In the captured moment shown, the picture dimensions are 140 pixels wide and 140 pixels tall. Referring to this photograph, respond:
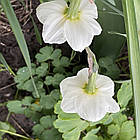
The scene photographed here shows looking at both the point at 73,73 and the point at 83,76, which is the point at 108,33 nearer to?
the point at 73,73

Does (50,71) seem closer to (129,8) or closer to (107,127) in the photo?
(107,127)

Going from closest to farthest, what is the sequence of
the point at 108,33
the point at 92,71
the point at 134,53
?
1. the point at 134,53
2. the point at 92,71
3. the point at 108,33

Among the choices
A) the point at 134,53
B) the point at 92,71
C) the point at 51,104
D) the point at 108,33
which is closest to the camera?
the point at 134,53

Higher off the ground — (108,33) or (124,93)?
(108,33)

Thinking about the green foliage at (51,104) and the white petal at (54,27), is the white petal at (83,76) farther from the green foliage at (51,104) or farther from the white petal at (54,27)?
the green foliage at (51,104)

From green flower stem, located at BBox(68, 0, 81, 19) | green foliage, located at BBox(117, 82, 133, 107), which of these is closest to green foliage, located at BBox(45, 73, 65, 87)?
green foliage, located at BBox(117, 82, 133, 107)

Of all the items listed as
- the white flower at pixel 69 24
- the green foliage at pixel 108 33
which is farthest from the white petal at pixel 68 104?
the green foliage at pixel 108 33

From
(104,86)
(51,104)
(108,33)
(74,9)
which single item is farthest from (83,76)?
(51,104)

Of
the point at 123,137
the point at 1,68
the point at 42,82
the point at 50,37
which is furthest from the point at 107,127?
the point at 50,37
